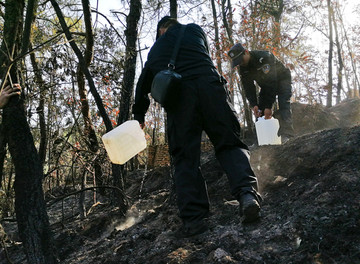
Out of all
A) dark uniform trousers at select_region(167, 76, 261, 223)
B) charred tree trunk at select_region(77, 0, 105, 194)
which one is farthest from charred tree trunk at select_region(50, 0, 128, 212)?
dark uniform trousers at select_region(167, 76, 261, 223)

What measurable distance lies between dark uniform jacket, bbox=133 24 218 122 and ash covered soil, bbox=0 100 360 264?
1.08 metres

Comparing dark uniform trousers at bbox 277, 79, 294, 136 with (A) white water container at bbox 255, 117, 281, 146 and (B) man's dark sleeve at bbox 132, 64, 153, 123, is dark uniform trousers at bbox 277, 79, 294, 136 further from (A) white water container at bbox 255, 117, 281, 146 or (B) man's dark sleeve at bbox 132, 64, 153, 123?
(B) man's dark sleeve at bbox 132, 64, 153, 123

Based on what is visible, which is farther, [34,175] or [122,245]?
[122,245]

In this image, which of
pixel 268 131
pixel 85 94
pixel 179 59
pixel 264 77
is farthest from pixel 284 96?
pixel 85 94

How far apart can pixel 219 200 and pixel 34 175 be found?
68.7 inches

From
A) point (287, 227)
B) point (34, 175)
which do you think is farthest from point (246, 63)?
point (34, 175)

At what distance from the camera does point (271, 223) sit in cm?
200

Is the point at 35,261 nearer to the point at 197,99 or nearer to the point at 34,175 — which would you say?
the point at 34,175

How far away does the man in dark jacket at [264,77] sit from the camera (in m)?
4.07

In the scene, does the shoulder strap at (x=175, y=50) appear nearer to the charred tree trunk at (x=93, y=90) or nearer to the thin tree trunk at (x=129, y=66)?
the charred tree trunk at (x=93, y=90)

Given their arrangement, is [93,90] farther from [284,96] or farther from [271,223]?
[284,96]

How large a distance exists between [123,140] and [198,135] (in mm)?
834

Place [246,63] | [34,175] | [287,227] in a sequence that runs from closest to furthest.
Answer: [287,227]
[34,175]
[246,63]

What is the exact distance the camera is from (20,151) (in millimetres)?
2262
